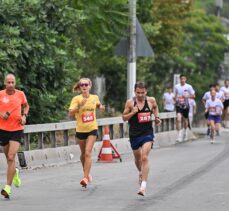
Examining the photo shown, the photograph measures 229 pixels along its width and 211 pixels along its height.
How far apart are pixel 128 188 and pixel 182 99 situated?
12.0 m

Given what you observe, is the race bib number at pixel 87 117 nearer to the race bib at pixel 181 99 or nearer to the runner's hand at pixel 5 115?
the runner's hand at pixel 5 115

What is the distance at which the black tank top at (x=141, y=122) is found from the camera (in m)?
12.7

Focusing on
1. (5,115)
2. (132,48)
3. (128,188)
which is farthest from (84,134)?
(132,48)

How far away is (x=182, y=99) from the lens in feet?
82.6

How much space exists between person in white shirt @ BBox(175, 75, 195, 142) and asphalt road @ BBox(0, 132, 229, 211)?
17.2ft

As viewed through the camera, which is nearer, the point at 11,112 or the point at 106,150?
the point at 11,112

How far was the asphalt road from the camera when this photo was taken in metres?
11.2

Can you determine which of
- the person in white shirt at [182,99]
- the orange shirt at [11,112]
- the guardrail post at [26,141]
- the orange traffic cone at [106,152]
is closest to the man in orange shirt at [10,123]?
the orange shirt at [11,112]

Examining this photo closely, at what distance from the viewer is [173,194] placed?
12.4 m

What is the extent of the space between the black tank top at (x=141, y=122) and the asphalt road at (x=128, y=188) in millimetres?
921

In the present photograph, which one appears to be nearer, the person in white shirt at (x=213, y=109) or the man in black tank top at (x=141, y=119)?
the man in black tank top at (x=141, y=119)

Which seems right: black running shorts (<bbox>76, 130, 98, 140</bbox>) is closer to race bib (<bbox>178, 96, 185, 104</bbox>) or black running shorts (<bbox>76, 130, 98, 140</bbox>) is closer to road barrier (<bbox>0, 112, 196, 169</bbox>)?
road barrier (<bbox>0, 112, 196, 169</bbox>)

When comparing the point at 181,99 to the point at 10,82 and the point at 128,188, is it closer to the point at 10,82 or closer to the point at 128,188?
the point at 128,188

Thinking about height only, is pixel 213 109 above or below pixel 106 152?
above
